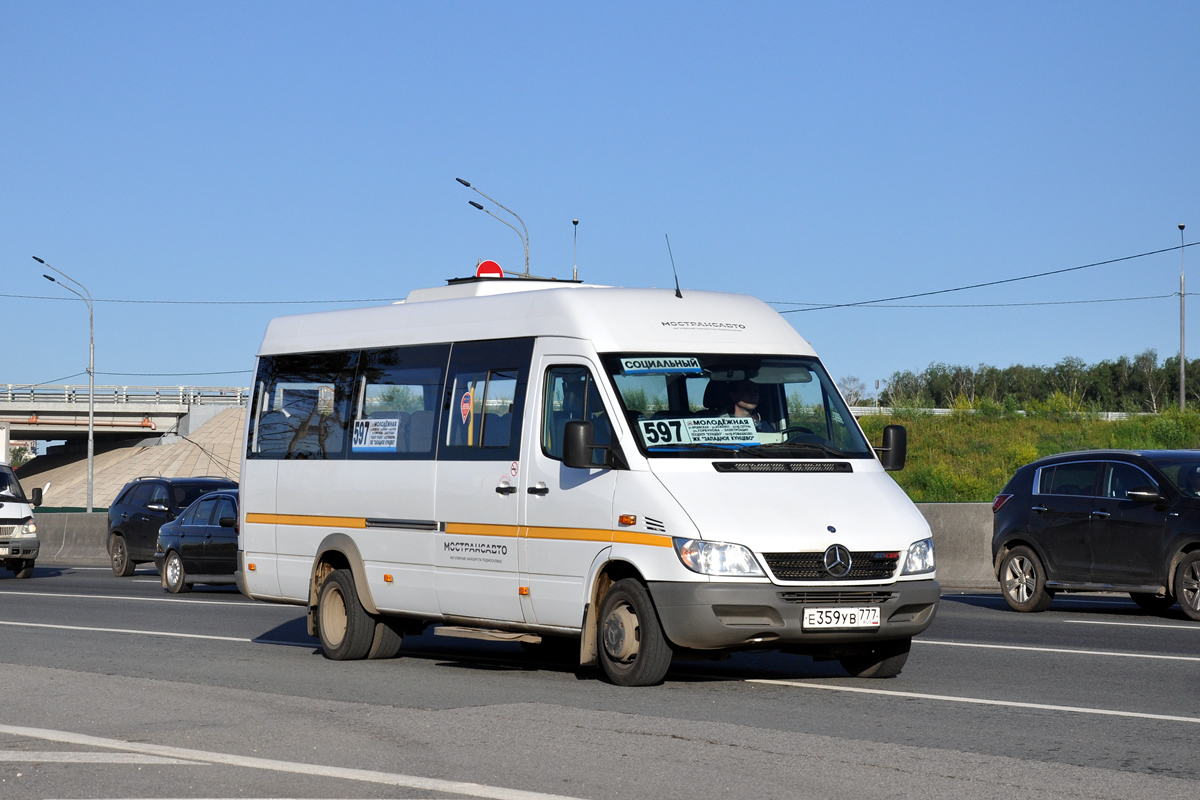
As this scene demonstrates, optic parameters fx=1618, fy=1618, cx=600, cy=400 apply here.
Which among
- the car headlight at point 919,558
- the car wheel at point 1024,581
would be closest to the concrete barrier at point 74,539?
the car wheel at point 1024,581

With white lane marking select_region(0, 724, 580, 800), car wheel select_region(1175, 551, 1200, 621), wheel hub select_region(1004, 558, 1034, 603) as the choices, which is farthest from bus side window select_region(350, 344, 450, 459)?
wheel hub select_region(1004, 558, 1034, 603)

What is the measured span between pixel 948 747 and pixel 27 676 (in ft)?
21.7

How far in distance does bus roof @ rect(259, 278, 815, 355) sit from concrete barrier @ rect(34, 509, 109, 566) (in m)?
25.6

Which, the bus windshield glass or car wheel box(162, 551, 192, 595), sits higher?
the bus windshield glass

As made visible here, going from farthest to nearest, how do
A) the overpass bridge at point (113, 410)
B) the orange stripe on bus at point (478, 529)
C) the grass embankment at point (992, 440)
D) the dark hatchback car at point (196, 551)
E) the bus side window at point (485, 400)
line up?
the overpass bridge at point (113, 410)
the grass embankment at point (992, 440)
the dark hatchback car at point (196, 551)
the bus side window at point (485, 400)
the orange stripe on bus at point (478, 529)

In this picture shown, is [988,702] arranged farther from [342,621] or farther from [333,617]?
[333,617]

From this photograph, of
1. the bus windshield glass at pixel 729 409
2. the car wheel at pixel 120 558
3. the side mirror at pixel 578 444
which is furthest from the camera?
the car wheel at pixel 120 558

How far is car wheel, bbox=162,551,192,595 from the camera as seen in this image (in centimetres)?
2352

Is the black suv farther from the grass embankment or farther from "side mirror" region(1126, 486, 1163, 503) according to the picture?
the grass embankment

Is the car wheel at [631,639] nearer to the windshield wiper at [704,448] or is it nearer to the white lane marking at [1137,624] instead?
the windshield wiper at [704,448]

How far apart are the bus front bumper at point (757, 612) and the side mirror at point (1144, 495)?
7.61 m

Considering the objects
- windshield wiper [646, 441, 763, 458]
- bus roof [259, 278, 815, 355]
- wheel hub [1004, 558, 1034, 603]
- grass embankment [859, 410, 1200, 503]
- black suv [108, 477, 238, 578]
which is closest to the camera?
windshield wiper [646, 441, 763, 458]

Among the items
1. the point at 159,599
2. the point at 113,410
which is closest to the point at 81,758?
the point at 159,599

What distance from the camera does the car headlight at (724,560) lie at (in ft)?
32.2
